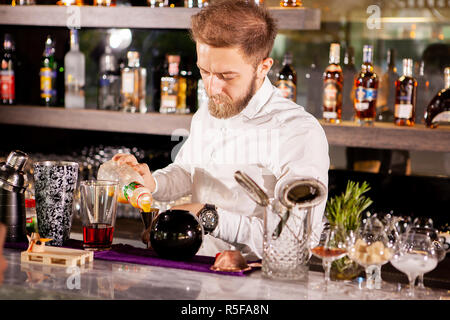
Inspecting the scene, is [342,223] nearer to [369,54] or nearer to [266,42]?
[266,42]

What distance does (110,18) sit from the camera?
9.66 ft

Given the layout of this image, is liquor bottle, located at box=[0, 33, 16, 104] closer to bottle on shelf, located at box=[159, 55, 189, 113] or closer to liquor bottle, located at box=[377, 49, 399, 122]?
bottle on shelf, located at box=[159, 55, 189, 113]

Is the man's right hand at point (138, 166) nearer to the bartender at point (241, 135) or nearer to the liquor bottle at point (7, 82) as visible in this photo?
the bartender at point (241, 135)

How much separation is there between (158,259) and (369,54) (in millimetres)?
1450

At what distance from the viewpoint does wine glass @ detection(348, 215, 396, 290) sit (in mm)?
1390

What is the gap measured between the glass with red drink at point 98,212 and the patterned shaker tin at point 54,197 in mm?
48

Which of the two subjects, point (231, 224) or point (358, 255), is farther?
point (231, 224)

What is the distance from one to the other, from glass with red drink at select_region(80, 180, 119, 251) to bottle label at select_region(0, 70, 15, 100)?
5.89 ft

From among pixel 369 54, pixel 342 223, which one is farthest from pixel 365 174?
pixel 342 223

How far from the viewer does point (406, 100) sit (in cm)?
261

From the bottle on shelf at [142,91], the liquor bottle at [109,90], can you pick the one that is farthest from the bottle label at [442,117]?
the liquor bottle at [109,90]

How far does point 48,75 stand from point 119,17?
0.53 m

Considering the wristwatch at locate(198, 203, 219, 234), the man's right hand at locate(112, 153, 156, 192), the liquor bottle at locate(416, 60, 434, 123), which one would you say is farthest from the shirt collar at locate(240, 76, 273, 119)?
the liquor bottle at locate(416, 60, 434, 123)

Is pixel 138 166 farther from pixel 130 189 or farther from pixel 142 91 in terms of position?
pixel 142 91
